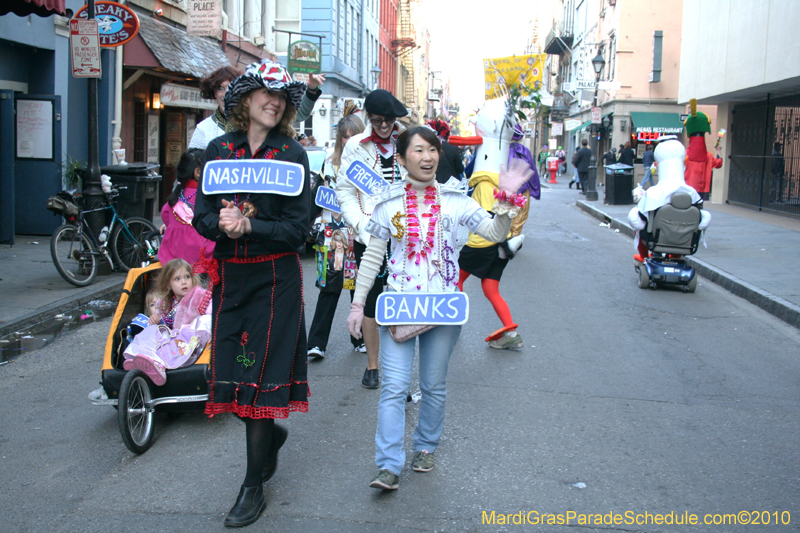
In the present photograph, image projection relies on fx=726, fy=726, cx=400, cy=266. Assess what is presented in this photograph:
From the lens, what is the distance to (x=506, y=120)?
634cm

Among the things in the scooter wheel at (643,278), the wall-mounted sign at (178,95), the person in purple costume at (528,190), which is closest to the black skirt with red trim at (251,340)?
the person in purple costume at (528,190)

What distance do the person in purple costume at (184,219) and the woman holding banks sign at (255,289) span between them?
1965mm

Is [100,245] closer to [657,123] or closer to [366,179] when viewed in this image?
[366,179]

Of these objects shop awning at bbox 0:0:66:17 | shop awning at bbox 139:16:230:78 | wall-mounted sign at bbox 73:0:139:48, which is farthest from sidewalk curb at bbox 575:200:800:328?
shop awning at bbox 139:16:230:78

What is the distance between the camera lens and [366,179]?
4652 mm

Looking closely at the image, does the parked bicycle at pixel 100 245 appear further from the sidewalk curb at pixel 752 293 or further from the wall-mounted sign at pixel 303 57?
the wall-mounted sign at pixel 303 57

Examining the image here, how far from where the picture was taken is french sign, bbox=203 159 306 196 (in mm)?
3166

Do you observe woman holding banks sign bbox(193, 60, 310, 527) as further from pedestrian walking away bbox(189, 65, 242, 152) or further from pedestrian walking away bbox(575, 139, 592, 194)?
pedestrian walking away bbox(575, 139, 592, 194)

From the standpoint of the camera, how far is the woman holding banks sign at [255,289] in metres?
3.22

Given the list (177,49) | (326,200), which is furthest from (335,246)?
(177,49)

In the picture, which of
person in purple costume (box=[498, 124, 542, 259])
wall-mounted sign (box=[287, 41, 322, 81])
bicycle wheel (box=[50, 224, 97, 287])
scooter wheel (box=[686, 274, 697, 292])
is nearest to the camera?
person in purple costume (box=[498, 124, 542, 259])

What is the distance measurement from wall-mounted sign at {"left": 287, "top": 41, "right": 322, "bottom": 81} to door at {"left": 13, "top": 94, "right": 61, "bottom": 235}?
38.1 ft

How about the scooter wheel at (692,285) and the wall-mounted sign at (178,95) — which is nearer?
the scooter wheel at (692,285)

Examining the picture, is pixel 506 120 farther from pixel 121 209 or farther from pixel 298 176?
pixel 121 209
